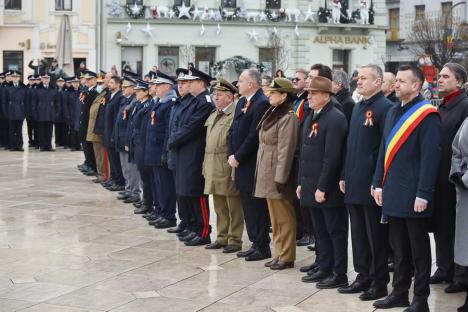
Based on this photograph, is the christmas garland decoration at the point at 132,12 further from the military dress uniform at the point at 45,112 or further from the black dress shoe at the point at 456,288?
the black dress shoe at the point at 456,288

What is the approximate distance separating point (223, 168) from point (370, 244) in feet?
9.15

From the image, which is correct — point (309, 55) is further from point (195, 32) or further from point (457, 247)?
point (457, 247)

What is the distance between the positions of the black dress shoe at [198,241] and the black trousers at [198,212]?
0.16ft

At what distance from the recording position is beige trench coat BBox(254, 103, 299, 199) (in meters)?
9.64

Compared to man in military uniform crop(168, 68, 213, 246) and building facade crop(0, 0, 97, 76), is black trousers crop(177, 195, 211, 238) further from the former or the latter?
building facade crop(0, 0, 97, 76)

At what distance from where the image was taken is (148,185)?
13953 mm

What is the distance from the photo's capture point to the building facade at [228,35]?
162 feet

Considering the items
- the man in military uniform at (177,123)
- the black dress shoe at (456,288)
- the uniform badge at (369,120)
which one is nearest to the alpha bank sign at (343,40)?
the man in military uniform at (177,123)

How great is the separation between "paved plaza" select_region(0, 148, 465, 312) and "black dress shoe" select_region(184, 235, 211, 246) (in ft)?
0.36

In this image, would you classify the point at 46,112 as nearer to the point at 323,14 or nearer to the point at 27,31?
the point at 27,31

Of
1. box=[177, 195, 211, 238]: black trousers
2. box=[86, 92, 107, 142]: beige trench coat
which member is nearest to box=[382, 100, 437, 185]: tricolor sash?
box=[177, 195, 211, 238]: black trousers

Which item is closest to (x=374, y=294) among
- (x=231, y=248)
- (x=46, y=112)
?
(x=231, y=248)

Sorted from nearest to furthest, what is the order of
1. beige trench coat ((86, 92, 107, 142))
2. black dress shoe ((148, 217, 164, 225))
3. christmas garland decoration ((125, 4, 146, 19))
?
1. black dress shoe ((148, 217, 164, 225))
2. beige trench coat ((86, 92, 107, 142))
3. christmas garland decoration ((125, 4, 146, 19))

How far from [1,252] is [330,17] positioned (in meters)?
43.4
